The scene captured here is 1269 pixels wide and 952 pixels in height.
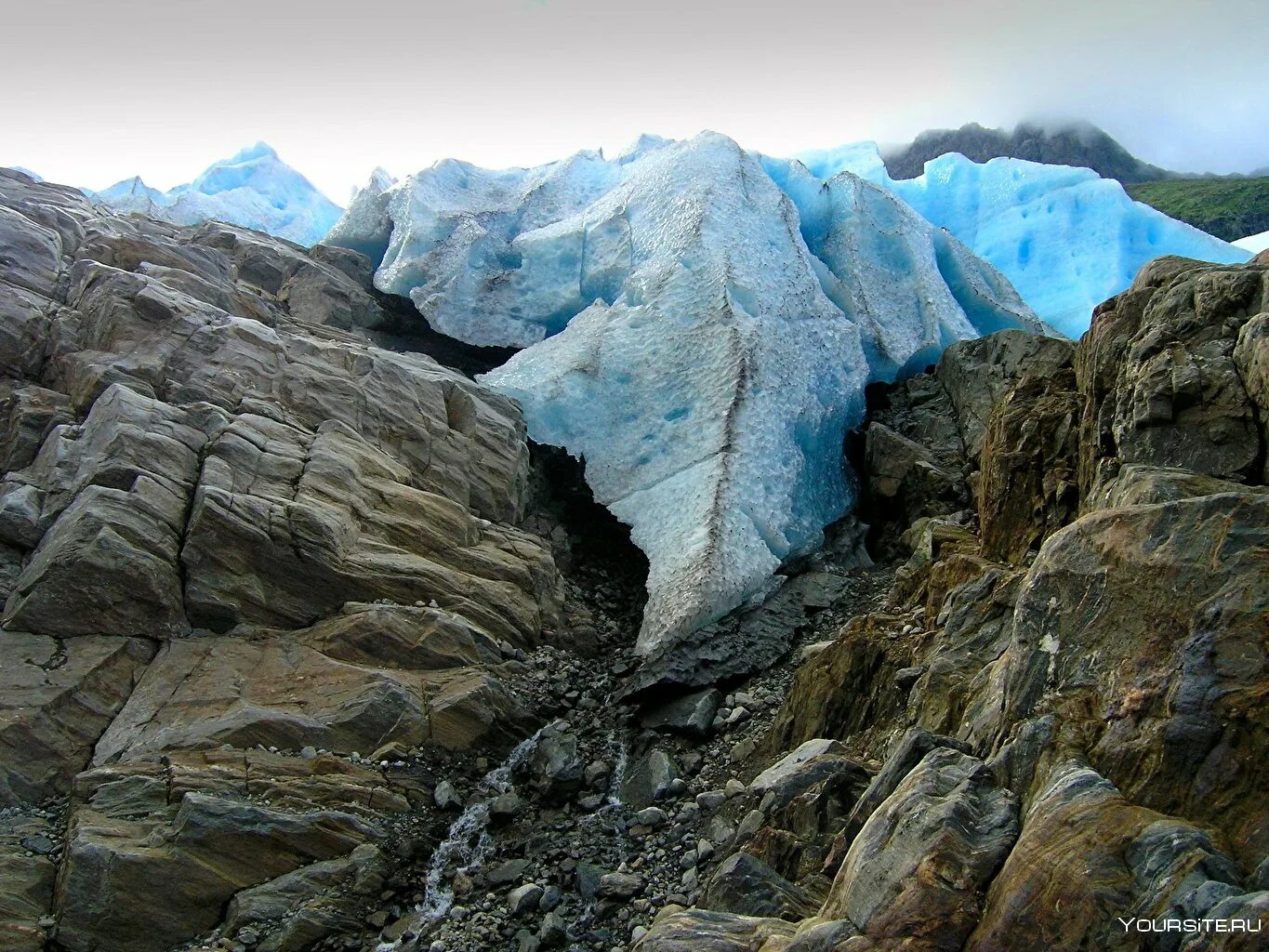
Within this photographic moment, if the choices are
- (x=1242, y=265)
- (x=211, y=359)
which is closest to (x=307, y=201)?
(x=211, y=359)

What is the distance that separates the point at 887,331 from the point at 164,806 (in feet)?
48.2

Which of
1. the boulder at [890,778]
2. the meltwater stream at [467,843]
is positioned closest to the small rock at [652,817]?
the meltwater stream at [467,843]

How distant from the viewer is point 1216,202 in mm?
41594

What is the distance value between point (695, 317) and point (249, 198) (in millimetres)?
25411

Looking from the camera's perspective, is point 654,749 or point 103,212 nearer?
point 654,749

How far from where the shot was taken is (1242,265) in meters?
8.40

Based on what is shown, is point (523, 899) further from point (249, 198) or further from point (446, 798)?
point (249, 198)

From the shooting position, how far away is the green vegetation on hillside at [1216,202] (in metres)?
38.9

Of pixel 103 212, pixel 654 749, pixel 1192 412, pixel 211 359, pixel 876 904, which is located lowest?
pixel 654 749

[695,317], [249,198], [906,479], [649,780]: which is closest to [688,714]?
[649,780]

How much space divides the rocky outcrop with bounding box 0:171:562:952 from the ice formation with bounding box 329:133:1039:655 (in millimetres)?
1819

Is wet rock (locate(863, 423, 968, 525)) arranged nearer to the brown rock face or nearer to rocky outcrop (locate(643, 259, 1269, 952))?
rocky outcrop (locate(643, 259, 1269, 952))

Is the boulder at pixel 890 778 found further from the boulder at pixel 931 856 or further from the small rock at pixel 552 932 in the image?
the small rock at pixel 552 932

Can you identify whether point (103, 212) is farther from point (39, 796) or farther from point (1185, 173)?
point (1185, 173)
